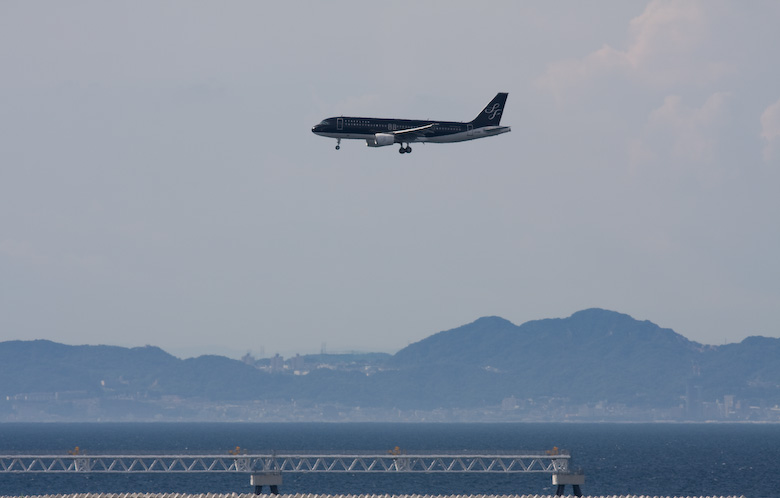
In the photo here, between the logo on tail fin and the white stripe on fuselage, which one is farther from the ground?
the logo on tail fin

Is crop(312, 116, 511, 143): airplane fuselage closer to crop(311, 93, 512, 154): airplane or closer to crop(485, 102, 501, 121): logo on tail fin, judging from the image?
crop(311, 93, 512, 154): airplane

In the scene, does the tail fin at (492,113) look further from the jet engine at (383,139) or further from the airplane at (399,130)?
the jet engine at (383,139)

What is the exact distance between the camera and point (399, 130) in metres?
126

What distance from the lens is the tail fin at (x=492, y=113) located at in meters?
135

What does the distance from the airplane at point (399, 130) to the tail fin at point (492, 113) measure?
3476 mm

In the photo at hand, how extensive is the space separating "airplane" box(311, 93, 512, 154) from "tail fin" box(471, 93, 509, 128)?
137 inches

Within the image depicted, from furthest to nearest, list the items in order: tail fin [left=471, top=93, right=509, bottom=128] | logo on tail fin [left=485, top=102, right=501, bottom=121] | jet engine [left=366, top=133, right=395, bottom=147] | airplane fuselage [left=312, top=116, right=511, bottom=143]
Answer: logo on tail fin [left=485, top=102, right=501, bottom=121] → tail fin [left=471, top=93, right=509, bottom=128] → airplane fuselage [left=312, top=116, right=511, bottom=143] → jet engine [left=366, top=133, right=395, bottom=147]

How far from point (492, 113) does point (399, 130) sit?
49.9 ft

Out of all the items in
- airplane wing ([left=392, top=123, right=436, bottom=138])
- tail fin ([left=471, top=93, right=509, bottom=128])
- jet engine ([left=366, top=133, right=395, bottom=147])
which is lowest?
jet engine ([left=366, top=133, right=395, bottom=147])

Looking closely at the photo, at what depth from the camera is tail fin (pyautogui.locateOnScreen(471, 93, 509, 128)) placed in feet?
444

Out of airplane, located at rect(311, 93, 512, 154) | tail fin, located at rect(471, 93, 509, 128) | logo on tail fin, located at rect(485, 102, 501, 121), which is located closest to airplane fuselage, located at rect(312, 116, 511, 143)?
airplane, located at rect(311, 93, 512, 154)

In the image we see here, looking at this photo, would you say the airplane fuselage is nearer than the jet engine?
No

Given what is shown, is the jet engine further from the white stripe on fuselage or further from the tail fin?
the tail fin

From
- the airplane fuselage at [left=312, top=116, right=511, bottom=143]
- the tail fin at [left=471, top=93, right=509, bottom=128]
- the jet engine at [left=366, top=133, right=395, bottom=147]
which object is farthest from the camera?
the tail fin at [left=471, top=93, right=509, bottom=128]
